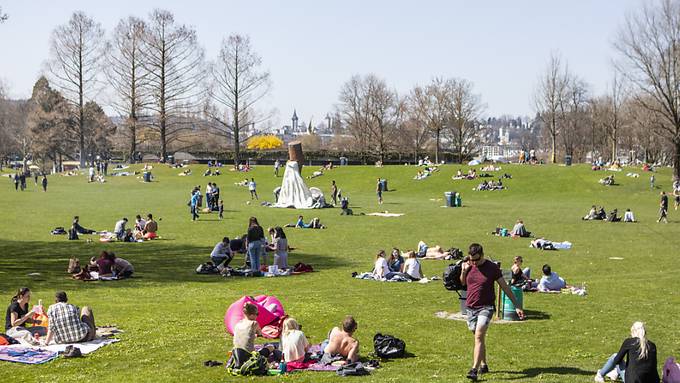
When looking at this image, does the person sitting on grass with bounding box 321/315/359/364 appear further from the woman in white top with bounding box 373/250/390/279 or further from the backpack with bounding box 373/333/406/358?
the woman in white top with bounding box 373/250/390/279

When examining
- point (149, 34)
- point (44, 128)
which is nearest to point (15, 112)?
point (44, 128)

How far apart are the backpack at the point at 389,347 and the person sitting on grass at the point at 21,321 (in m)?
6.03

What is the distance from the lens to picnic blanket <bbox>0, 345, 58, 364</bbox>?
1239 centimetres

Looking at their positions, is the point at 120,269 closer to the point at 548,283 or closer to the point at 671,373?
the point at 548,283

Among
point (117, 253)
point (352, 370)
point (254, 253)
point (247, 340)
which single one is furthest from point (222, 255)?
point (352, 370)

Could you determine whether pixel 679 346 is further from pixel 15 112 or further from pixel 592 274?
pixel 15 112

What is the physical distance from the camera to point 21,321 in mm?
14047

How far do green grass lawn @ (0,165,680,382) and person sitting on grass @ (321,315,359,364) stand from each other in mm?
553

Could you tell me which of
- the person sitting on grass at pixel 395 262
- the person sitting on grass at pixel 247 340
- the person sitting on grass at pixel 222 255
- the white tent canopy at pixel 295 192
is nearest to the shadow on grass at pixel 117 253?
the person sitting on grass at pixel 222 255

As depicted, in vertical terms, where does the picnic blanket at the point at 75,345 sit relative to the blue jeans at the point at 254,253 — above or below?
below

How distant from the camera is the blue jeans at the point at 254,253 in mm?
23344

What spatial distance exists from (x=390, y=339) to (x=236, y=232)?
22.8 m

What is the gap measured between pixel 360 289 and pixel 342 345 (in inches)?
325

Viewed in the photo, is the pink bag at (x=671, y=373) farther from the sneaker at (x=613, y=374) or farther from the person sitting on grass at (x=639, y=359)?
the sneaker at (x=613, y=374)
